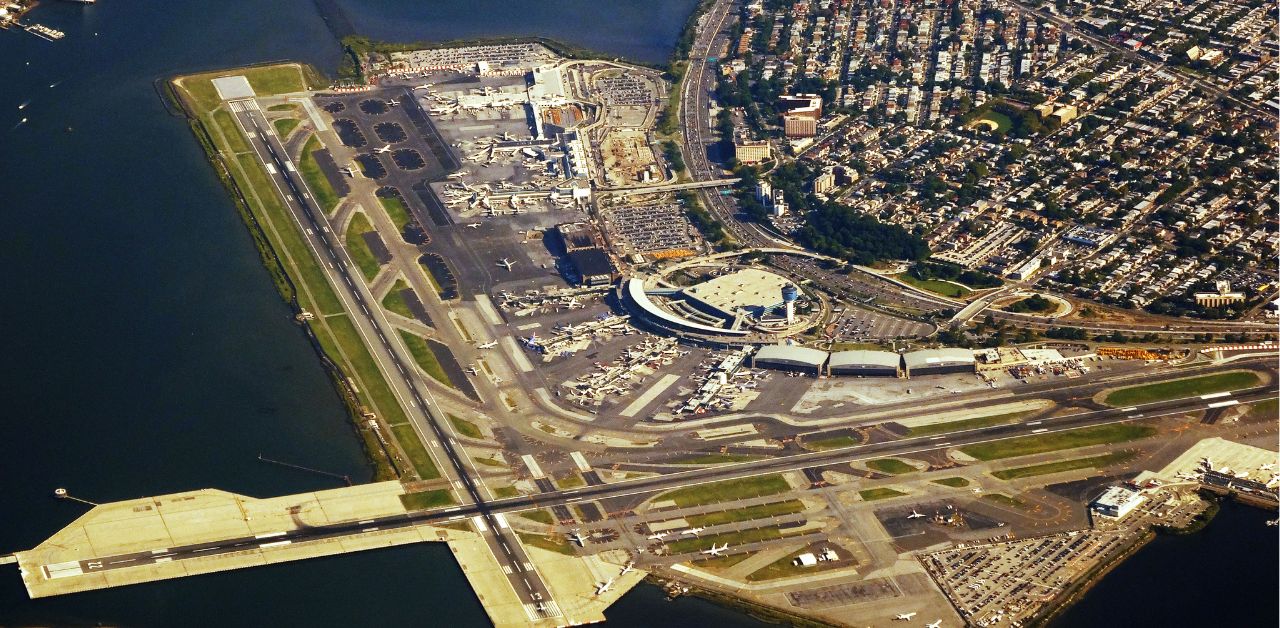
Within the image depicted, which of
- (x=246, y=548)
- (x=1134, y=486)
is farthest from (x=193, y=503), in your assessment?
(x=1134, y=486)

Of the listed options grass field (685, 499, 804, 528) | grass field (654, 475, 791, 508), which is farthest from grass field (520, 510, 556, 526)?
grass field (685, 499, 804, 528)

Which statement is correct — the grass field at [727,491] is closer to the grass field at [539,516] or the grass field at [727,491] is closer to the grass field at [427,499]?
the grass field at [539,516]

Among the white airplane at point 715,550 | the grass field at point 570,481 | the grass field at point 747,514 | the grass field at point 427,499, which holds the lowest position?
the white airplane at point 715,550

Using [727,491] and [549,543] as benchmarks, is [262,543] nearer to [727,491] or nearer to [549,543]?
[549,543]

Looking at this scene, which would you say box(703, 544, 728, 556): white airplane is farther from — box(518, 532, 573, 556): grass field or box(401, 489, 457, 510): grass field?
box(401, 489, 457, 510): grass field

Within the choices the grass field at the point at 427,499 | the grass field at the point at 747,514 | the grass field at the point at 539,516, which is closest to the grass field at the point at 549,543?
the grass field at the point at 539,516

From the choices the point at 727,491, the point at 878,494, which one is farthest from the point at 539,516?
the point at 878,494
